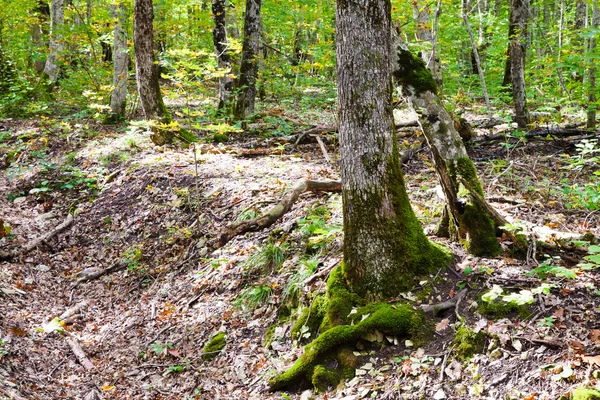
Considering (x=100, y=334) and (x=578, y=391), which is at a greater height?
(x=578, y=391)

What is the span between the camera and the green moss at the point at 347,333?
154 inches

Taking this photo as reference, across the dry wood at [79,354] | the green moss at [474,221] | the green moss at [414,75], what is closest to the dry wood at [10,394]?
the dry wood at [79,354]

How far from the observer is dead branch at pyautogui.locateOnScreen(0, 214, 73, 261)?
7129 millimetres

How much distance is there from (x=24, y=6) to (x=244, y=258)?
1680 centimetres

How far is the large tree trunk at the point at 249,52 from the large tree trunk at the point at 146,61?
2192mm

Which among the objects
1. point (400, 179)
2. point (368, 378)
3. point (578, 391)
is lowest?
point (368, 378)

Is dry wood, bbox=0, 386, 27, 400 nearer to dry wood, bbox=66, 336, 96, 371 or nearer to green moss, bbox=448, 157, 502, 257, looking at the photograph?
dry wood, bbox=66, 336, 96, 371

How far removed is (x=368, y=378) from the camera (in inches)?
147

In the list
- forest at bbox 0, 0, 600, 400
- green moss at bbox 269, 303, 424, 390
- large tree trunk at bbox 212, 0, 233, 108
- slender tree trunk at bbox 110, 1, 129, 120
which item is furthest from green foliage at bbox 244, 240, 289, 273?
slender tree trunk at bbox 110, 1, 129, 120

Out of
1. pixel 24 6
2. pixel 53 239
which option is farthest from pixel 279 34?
pixel 53 239

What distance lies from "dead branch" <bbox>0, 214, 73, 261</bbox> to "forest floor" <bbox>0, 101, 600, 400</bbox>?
80 mm

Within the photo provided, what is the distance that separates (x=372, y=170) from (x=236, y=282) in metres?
2.67

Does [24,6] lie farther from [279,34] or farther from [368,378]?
[368,378]

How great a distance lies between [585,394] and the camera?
2697 millimetres
